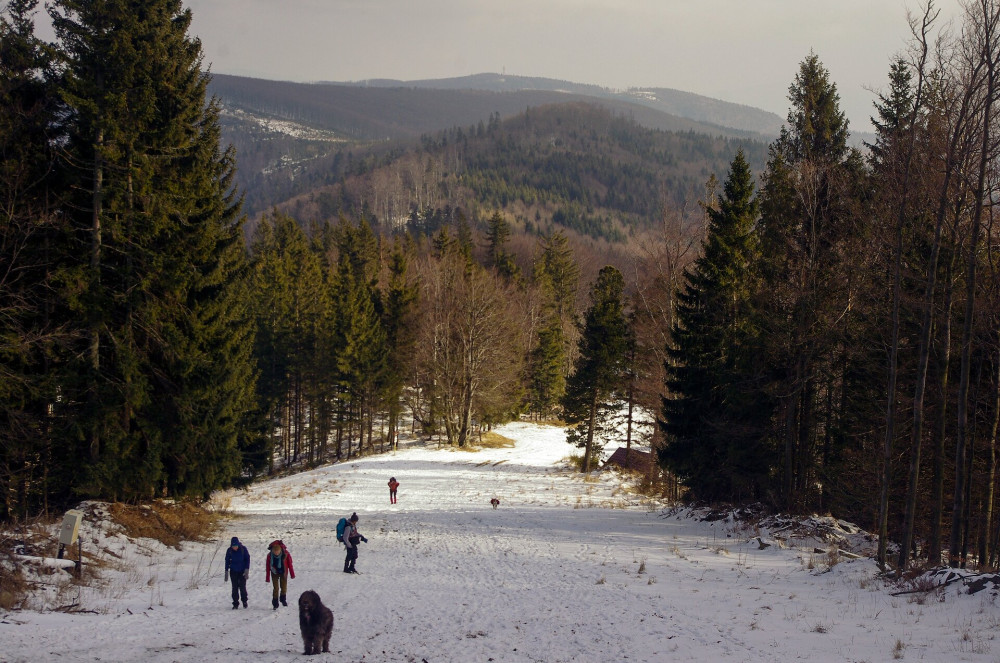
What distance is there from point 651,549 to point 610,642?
8062 mm

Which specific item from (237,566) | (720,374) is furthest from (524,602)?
(720,374)

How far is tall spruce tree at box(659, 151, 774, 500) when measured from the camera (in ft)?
69.5

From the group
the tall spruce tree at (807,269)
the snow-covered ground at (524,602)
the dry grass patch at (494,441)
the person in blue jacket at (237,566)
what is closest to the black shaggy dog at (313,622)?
the snow-covered ground at (524,602)

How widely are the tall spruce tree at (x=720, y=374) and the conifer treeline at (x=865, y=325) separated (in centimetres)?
7

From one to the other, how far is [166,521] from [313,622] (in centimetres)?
1085

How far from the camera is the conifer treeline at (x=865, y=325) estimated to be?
1342cm

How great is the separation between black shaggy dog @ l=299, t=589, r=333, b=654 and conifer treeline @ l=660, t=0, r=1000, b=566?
463 inches

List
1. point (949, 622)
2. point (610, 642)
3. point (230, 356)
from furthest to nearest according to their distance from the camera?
point (230, 356) < point (610, 642) < point (949, 622)

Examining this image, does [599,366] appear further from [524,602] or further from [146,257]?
[146,257]

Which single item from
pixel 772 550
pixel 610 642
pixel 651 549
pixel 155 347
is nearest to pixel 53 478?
pixel 155 347

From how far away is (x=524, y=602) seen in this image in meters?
13.1

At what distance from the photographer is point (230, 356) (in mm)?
20141

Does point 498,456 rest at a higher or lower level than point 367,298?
lower

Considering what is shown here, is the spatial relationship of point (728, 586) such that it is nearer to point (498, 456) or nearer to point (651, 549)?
point (651, 549)
